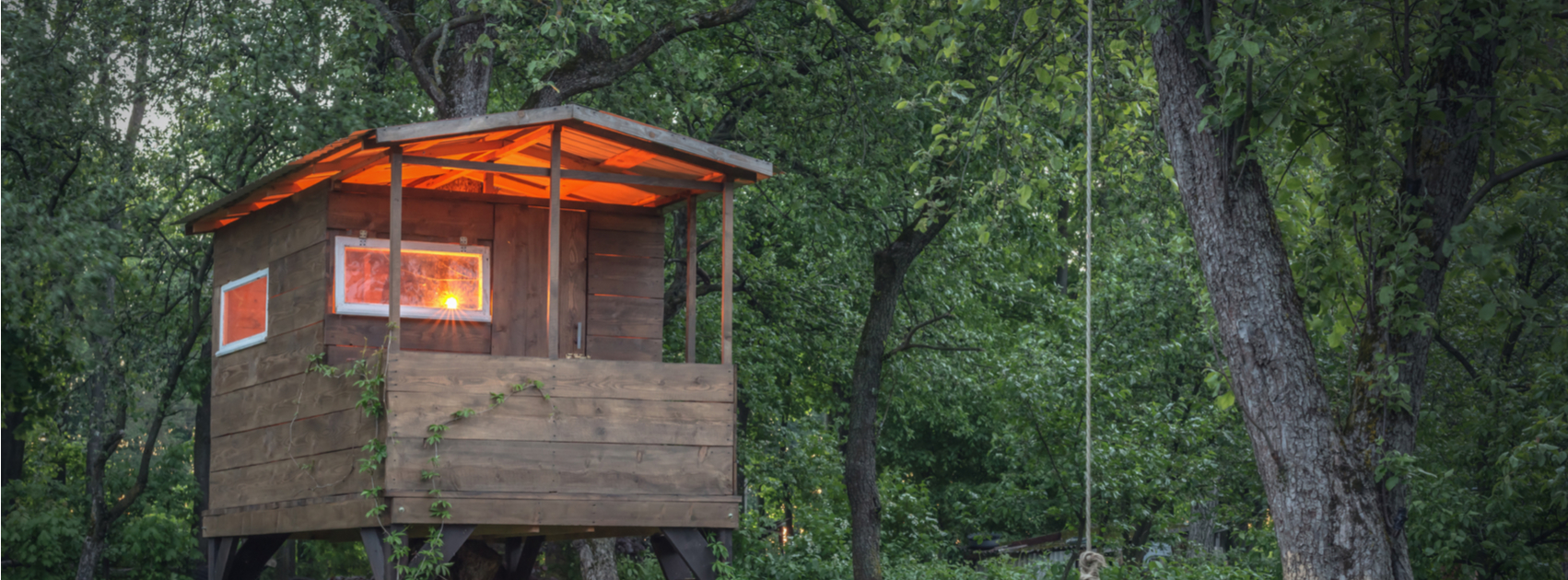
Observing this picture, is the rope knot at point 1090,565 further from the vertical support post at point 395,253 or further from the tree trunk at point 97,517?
the tree trunk at point 97,517

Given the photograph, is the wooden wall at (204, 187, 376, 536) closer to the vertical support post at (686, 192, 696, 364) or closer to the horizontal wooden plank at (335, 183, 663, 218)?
the horizontal wooden plank at (335, 183, 663, 218)

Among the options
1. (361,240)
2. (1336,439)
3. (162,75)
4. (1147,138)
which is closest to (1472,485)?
(1147,138)

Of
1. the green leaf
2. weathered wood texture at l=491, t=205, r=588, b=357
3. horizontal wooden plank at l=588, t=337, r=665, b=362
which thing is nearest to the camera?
the green leaf

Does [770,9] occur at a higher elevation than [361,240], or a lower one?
higher

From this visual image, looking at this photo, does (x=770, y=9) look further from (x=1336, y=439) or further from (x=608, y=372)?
(x=1336, y=439)

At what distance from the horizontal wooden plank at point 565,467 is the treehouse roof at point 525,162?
1.78m

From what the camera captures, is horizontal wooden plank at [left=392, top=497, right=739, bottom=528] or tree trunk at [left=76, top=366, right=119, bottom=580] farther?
tree trunk at [left=76, top=366, right=119, bottom=580]

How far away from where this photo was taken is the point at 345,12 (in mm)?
13234

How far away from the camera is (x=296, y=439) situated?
911 centimetres

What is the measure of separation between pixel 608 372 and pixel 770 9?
7.08 meters

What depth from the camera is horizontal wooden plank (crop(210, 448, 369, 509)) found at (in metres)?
8.39

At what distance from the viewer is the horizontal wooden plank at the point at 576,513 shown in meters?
8.04

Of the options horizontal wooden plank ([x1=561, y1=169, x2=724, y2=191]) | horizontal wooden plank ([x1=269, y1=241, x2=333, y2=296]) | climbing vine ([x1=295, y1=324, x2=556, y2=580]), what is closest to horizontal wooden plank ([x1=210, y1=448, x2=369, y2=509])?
climbing vine ([x1=295, y1=324, x2=556, y2=580])

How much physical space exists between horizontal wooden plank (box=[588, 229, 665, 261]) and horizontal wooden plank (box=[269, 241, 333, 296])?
6.50 ft
